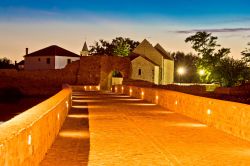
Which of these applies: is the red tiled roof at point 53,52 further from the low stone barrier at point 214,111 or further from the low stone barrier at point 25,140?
the low stone barrier at point 25,140

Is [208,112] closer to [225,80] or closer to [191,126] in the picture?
[191,126]

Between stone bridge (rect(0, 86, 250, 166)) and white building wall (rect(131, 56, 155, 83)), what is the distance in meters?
62.0

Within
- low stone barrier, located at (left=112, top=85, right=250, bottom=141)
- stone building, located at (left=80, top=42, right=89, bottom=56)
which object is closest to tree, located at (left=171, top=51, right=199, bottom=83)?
stone building, located at (left=80, top=42, right=89, bottom=56)

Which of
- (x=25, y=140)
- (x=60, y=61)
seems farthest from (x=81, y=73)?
(x=25, y=140)

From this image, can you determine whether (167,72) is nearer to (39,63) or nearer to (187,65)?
(39,63)

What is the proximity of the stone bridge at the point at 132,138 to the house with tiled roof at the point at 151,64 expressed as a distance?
205ft

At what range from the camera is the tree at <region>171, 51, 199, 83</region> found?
11312 centimetres

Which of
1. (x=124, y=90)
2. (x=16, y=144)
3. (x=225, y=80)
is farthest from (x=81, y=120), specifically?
(x=225, y=80)

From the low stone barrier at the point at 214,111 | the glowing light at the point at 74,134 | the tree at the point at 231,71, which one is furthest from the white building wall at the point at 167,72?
the glowing light at the point at 74,134

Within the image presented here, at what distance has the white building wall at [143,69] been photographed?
279ft

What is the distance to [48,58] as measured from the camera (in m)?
100

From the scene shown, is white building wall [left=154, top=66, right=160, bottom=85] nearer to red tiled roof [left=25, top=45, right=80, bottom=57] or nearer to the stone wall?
the stone wall

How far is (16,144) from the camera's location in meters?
7.75

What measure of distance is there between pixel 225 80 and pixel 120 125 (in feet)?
176
